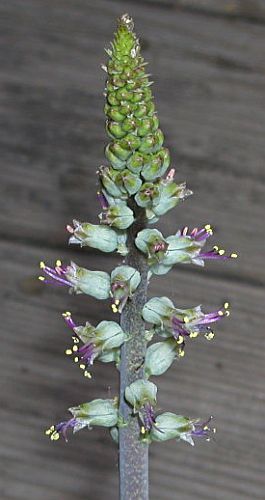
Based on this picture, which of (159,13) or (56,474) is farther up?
(159,13)

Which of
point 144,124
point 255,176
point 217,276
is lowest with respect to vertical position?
point 144,124

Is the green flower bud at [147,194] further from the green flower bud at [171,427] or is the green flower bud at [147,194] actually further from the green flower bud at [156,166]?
the green flower bud at [171,427]

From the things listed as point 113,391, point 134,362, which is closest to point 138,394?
point 134,362

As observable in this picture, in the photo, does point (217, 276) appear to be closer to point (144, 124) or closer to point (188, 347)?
point (188, 347)

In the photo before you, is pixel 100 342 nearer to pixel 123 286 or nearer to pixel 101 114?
pixel 123 286

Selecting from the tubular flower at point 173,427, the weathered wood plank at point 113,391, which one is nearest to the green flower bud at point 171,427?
the tubular flower at point 173,427

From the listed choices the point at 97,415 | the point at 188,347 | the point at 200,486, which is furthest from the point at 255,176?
the point at 97,415

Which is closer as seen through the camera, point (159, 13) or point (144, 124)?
point (144, 124)

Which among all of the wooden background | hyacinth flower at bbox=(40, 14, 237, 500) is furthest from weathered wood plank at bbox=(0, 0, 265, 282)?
hyacinth flower at bbox=(40, 14, 237, 500)
